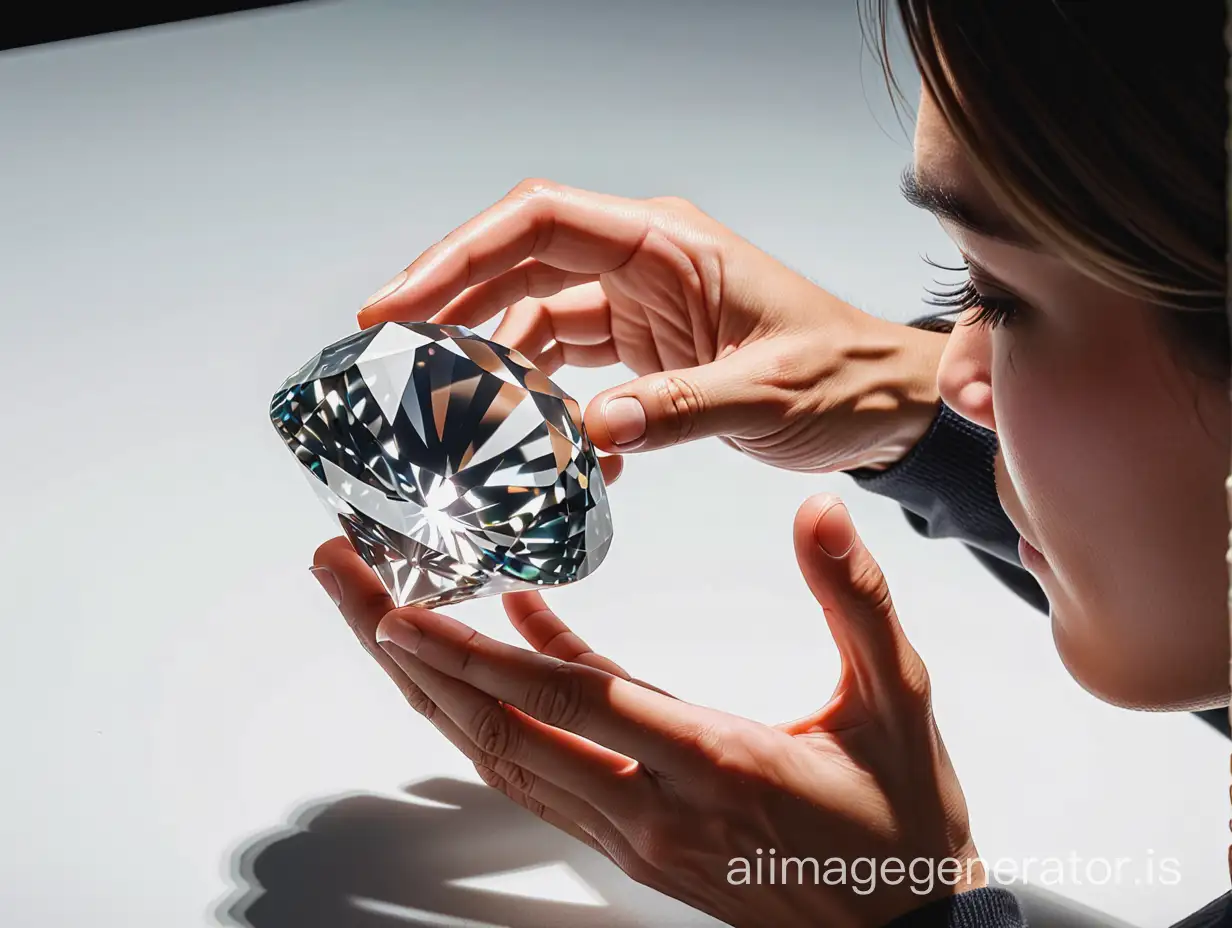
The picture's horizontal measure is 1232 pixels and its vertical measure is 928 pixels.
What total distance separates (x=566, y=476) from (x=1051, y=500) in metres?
0.22

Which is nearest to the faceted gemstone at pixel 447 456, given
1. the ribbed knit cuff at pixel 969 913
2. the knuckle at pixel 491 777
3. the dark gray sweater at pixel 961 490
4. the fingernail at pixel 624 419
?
the fingernail at pixel 624 419

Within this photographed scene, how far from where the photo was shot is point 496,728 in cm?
60

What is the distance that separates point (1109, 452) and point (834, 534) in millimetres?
134

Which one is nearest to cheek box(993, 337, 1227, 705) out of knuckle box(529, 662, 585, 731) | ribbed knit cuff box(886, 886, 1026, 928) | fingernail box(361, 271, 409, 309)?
ribbed knit cuff box(886, 886, 1026, 928)

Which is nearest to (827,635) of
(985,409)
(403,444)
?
(985,409)

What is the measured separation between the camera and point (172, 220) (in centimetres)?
119

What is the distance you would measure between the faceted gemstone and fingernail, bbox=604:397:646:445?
2 centimetres

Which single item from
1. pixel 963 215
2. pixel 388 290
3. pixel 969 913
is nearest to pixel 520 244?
pixel 388 290

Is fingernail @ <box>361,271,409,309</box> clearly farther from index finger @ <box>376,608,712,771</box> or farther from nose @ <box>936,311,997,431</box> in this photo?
nose @ <box>936,311,997,431</box>

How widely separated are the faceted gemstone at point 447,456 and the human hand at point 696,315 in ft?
0.35

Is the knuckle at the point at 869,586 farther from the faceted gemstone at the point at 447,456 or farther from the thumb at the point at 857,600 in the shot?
the faceted gemstone at the point at 447,456

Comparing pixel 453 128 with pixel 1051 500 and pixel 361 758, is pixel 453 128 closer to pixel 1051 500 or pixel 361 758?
pixel 361 758

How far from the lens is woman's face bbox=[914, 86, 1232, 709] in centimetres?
47

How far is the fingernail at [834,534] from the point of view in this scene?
58cm
